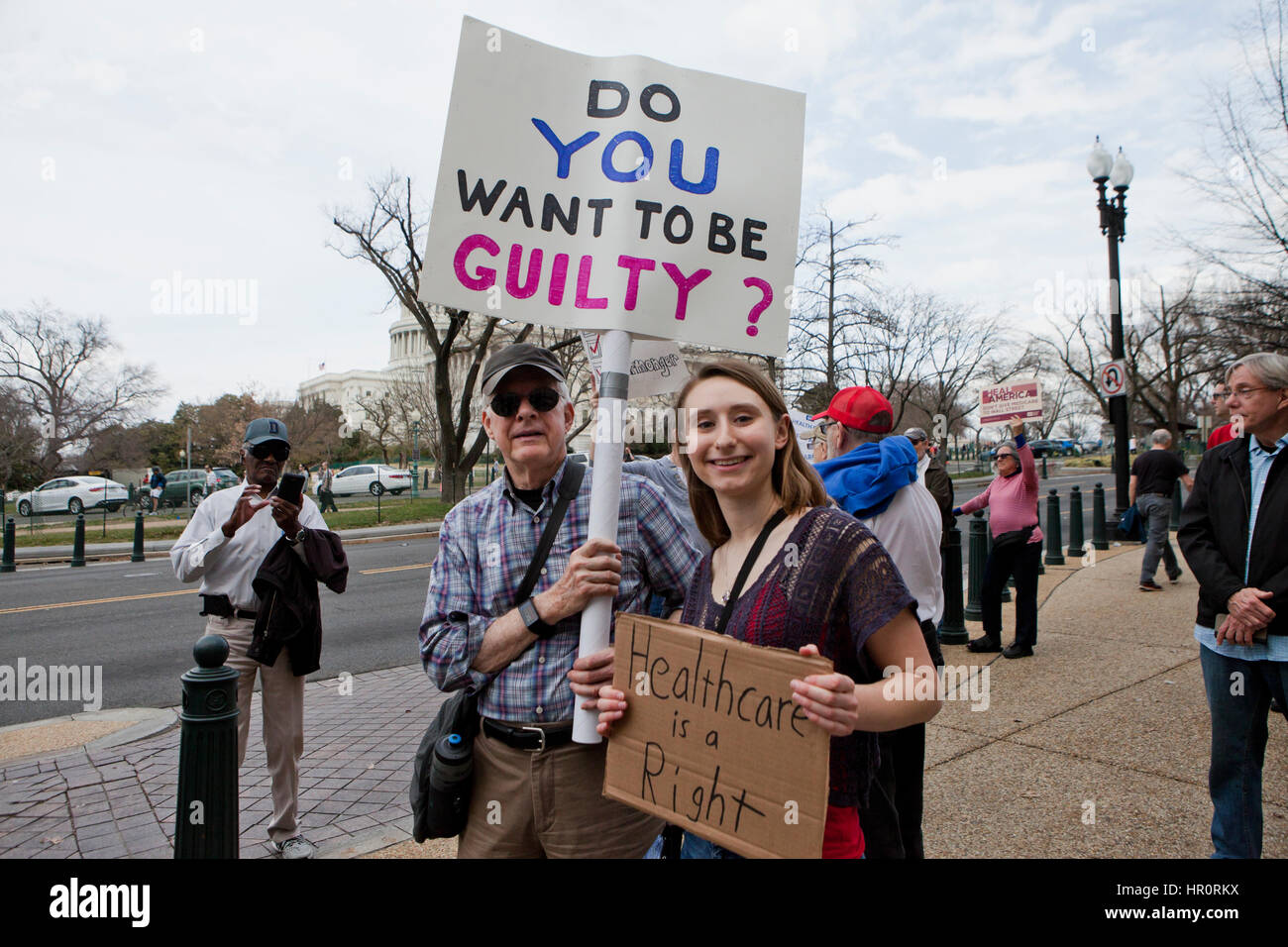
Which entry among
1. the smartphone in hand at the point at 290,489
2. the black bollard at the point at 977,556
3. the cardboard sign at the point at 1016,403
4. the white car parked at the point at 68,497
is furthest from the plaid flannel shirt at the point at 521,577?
the white car parked at the point at 68,497

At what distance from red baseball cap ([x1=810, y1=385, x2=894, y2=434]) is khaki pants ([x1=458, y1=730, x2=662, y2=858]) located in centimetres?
215

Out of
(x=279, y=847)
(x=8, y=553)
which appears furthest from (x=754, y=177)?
(x=8, y=553)

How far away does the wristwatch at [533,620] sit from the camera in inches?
81.9

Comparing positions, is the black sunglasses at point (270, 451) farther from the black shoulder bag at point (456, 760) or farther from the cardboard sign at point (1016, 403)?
the cardboard sign at point (1016, 403)

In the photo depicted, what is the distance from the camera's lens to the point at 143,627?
31.0ft

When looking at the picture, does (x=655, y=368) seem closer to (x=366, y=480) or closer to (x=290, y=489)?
(x=290, y=489)

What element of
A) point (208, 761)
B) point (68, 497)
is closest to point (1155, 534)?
point (208, 761)

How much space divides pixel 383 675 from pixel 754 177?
6.26m

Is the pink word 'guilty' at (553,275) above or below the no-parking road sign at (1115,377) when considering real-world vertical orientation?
below

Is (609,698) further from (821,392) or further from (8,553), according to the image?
(821,392)

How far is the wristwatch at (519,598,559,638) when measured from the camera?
2080 millimetres

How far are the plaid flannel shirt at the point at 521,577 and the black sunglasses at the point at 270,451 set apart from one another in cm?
214

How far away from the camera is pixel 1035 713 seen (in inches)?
210

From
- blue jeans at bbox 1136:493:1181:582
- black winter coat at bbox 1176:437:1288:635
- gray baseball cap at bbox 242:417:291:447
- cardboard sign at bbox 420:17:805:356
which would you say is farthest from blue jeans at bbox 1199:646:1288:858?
blue jeans at bbox 1136:493:1181:582
